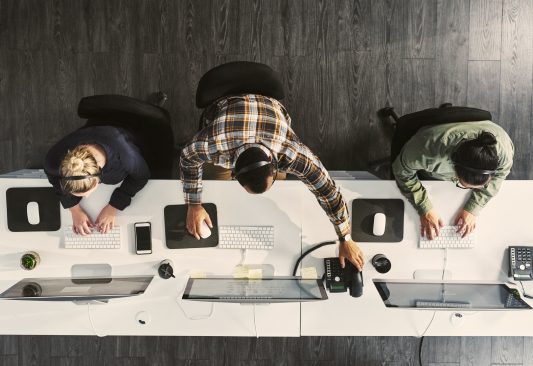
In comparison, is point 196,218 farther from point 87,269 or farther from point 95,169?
point 87,269

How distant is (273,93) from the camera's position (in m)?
1.88

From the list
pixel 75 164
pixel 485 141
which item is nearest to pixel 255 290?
pixel 75 164

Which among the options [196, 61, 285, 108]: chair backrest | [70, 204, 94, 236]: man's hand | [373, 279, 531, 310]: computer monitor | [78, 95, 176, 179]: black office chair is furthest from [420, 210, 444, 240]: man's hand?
[70, 204, 94, 236]: man's hand

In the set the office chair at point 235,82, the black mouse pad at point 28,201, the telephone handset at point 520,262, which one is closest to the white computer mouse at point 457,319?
the telephone handset at point 520,262

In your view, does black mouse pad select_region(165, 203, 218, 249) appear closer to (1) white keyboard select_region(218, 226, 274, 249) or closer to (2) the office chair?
(1) white keyboard select_region(218, 226, 274, 249)

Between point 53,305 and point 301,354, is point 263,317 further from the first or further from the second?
point 53,305

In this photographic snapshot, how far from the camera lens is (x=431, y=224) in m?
2.00

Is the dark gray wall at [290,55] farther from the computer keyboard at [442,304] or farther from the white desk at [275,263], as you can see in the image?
the computer keyboard at [442,304]

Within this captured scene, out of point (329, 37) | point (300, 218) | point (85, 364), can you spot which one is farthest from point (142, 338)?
point (329, 37)

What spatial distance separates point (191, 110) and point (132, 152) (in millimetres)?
917

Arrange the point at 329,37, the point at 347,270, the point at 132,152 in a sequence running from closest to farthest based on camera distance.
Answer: the point at 132,152 → the point at 347,270 → the point at 329,37

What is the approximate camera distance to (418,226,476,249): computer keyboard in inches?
79.8

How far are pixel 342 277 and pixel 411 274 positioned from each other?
1.19 ft

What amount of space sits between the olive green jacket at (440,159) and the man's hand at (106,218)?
1.39 meters
